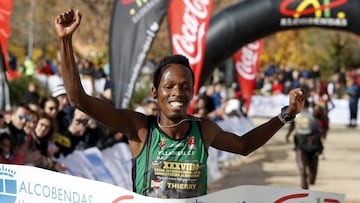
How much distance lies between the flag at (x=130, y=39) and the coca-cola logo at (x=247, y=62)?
8.57m

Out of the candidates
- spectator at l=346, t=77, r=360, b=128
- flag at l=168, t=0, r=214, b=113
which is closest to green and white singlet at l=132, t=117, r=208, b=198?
flag at l=168, t=0, r=214, b=113

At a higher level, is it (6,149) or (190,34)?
(190,34)

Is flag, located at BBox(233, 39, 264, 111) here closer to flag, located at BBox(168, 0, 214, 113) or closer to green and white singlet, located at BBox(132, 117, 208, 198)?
flag, located at BBox(168, 0, 214, 113)

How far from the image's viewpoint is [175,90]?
173 inches

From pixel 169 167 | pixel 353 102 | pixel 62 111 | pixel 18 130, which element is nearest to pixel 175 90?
pixel 169 167

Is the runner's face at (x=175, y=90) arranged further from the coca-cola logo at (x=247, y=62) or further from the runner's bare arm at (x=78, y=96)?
the coca-cola logo at (x=247, y=62)

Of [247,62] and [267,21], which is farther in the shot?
[247,62]

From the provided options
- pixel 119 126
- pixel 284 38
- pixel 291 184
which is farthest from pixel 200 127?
pixel 284 38

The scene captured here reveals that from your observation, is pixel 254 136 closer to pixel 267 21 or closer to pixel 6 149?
pixel 6 149

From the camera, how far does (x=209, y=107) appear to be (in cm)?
1717

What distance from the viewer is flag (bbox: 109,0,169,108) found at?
40.9ft

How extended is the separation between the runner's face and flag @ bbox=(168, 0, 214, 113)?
8.60m

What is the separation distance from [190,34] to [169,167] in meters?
8.73

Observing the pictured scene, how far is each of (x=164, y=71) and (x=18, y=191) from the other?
914mm
